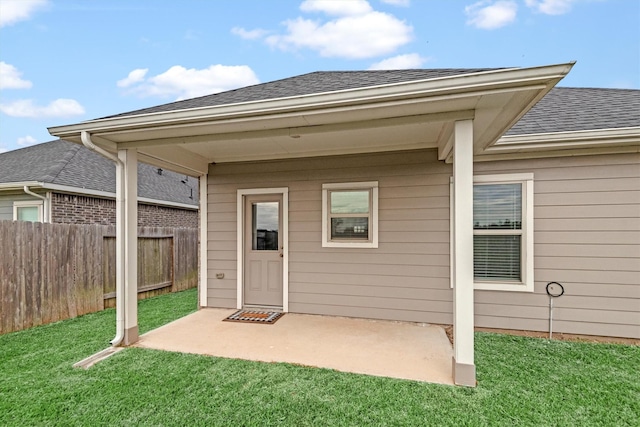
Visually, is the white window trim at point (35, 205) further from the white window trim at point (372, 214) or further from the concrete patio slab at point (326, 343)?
the white window trim at point (372, 214)

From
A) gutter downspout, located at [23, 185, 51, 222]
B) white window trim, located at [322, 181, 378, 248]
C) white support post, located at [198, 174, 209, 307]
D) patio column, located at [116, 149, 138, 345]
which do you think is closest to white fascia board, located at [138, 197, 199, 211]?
gutter downspout, located at [23, 185, 51, 222]

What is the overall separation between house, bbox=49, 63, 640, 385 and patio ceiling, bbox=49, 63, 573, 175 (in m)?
0.02

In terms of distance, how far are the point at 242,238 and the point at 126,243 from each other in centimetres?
178

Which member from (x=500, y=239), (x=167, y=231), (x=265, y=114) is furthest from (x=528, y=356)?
(x=167, y=231)

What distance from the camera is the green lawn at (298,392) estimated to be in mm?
2176

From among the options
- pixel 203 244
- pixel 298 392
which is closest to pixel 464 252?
pixel 298 392

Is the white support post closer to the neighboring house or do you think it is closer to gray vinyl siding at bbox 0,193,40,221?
the neighboring house

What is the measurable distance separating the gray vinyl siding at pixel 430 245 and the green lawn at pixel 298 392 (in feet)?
2.03

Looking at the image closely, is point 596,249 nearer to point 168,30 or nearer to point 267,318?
point 267,318

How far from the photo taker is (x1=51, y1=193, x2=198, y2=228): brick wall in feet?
20.2

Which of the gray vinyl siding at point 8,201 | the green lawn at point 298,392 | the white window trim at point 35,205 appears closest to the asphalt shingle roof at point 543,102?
the green lawn at point 298,392

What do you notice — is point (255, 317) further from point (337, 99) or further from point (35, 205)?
point (35, 205)

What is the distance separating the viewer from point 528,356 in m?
3.19

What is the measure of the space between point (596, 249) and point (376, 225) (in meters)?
2.65
